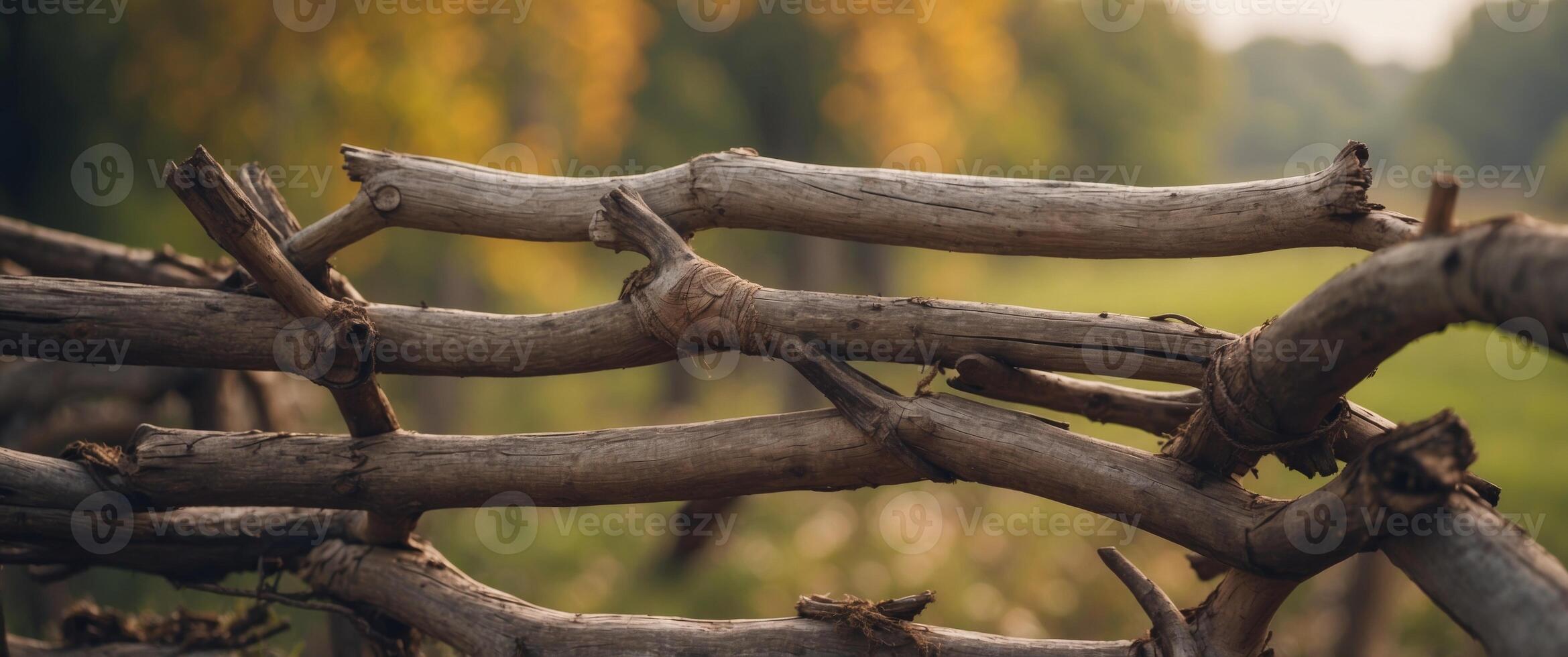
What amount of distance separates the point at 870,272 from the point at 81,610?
1052cm

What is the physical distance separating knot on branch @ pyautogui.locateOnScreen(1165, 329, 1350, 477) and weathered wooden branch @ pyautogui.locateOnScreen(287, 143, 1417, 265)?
0.34 metres

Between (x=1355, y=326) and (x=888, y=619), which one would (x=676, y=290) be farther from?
(x=1355, y=326)

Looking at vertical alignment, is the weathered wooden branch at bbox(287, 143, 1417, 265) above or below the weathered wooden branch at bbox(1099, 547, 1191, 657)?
above

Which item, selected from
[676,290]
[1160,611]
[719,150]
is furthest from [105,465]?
[719,150]

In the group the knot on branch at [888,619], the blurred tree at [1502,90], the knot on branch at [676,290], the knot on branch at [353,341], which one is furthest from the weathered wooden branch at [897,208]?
the blurred tree at [1502,90]

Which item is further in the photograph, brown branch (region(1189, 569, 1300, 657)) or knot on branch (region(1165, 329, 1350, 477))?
brown branch (region(1189, 569, 1300, 657))

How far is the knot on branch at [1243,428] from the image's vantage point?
2174mm

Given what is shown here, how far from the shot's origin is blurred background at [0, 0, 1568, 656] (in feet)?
21.2

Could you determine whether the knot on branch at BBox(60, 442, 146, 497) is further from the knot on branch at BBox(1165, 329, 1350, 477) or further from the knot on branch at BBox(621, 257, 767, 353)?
the knot on branch at BBox(1165, 329, 1350, 477)

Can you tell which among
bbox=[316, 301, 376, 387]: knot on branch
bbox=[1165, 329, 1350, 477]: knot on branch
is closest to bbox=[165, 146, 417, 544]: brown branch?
bbox=[316, 301, 376, 387]: knot on branch

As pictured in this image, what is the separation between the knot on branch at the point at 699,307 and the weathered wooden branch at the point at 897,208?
27cm

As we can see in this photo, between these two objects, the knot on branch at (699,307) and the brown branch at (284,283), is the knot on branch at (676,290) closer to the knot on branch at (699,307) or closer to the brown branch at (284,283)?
the knot on branch at (699,307)

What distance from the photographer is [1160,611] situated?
8.01 ft

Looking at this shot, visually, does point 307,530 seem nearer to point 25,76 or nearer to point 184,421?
point 184,421
